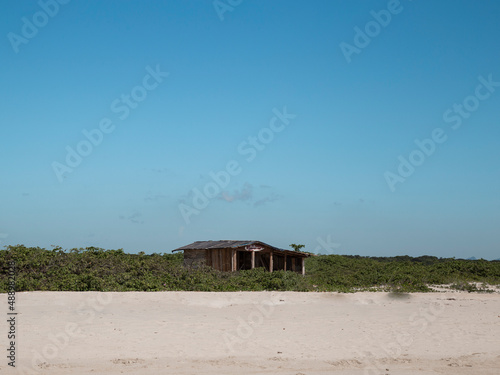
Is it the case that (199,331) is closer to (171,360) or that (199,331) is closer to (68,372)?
(171,360)

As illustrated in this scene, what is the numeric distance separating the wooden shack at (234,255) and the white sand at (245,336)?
13165 mm

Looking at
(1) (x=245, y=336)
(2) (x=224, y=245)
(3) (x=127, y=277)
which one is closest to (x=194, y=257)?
(2) (x=224, y=245)

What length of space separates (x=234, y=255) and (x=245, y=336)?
18.5 metres

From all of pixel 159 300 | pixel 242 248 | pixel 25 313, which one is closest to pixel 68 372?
pixel 25 313

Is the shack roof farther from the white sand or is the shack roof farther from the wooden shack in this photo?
the white sand

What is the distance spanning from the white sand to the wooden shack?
13165 mm

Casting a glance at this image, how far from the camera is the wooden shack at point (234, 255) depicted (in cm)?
2972

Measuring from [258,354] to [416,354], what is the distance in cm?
309

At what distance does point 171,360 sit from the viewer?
29.5 feet

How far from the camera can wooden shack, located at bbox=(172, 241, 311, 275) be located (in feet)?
97.5

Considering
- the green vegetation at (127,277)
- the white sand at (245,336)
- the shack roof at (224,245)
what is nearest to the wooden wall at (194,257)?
the shack roof at (224,245)

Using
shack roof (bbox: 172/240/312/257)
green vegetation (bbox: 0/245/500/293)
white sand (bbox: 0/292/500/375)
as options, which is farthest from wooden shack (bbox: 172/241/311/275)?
white sand (bbox: 0/292/500/375)

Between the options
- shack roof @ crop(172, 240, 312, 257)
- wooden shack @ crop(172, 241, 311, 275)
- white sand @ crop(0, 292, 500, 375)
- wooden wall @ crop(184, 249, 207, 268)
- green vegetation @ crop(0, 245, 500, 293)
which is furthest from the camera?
wooden wall @ crop(184, 249, 207, 268)

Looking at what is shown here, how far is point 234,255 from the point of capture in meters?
29.4
